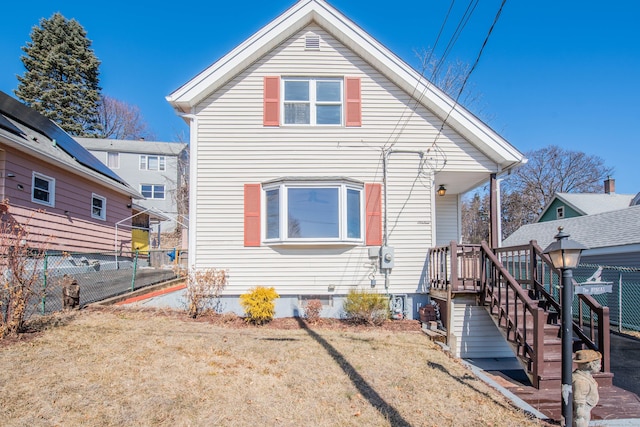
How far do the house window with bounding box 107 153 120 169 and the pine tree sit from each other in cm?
702

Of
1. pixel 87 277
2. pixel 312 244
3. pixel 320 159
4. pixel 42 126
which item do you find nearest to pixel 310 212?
pixel 312 244

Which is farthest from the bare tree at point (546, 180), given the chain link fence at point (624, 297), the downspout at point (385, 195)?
the downspout at point (385, 195)

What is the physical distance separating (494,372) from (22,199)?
11687mm

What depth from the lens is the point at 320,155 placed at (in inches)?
344

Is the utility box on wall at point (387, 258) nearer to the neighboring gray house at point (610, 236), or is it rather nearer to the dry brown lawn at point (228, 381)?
the dry brown lawn at point (228, 381)

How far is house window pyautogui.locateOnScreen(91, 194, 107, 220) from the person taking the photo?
13172mm

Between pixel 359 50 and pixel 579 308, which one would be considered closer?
pixel 579 308

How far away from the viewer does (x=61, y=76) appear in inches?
1336

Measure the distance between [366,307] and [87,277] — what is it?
278 inches

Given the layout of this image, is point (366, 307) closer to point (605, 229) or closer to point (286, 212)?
point (286, 212)

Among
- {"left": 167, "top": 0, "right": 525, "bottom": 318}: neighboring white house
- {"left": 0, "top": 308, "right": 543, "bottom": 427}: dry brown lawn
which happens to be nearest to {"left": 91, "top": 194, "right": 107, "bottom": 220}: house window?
{"left": 167, "top": 0, "right": 525, "bottom": 318}: neighboring white house

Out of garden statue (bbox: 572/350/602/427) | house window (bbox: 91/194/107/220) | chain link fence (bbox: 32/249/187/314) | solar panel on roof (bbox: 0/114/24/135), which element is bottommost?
garden statue (bbox: 572/350/602/427)

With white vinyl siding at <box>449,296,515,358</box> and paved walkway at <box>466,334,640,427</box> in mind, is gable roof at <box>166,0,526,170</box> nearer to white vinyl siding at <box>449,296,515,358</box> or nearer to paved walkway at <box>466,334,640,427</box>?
white vinyl siding at <box>449,296,515,358</box>

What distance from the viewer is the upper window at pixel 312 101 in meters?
8.95
